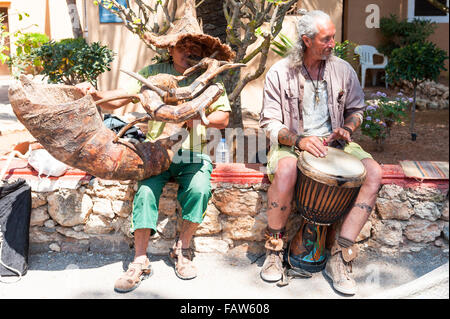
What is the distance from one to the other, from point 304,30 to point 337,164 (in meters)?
1.02

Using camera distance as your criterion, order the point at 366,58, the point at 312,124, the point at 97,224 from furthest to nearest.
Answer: the point at 366,58 < the point at 97,224 < the point at 312,124

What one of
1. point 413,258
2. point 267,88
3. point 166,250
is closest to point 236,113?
point 267,88

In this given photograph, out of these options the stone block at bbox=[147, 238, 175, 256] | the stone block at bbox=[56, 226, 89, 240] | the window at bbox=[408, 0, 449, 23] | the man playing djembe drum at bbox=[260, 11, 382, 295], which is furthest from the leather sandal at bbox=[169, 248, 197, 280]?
Result: the window at bbox=[408, 0, 449, 23]

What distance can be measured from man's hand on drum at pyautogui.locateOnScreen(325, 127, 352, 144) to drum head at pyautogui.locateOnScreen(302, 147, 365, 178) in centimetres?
13

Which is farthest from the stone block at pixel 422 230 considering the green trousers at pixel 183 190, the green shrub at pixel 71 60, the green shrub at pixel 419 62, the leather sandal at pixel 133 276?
the green shrub at pixel 71 60

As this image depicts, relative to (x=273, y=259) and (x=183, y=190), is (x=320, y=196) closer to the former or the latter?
(x=273, y=259)

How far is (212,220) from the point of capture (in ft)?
11.6

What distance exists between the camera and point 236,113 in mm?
5035

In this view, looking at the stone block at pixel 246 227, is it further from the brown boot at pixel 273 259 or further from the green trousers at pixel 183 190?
the green trousers at pixel 183 190

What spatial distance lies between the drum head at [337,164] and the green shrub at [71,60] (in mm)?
4103

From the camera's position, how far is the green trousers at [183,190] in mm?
3068

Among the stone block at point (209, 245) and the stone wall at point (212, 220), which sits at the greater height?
the stone wall at point (212, 220)

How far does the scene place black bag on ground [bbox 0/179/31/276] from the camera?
3.17 metres

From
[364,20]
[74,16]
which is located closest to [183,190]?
[74,16]
